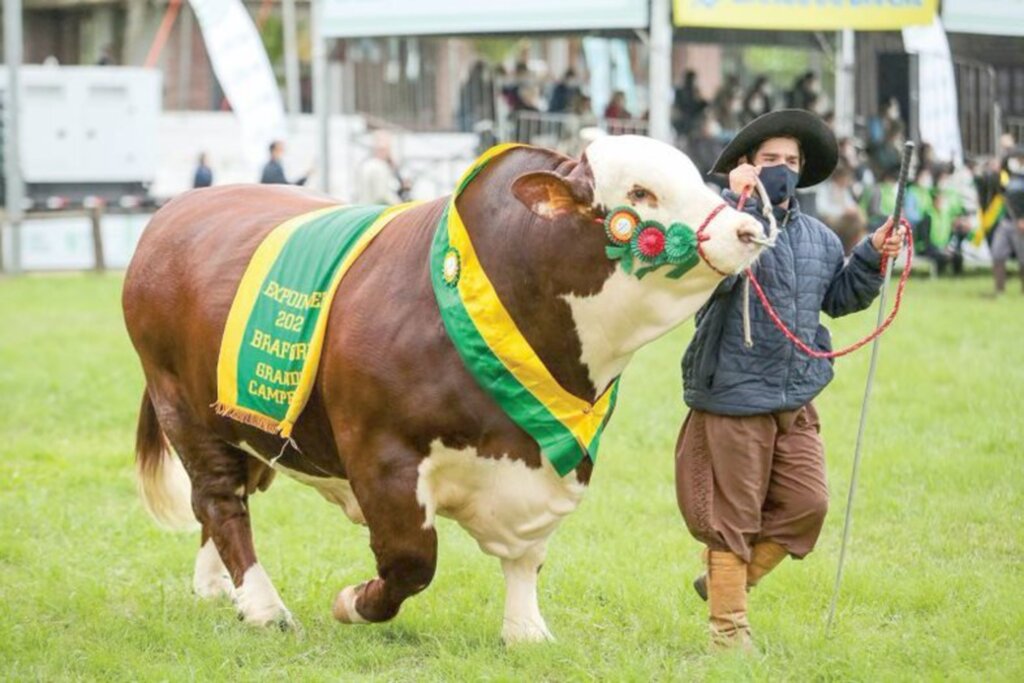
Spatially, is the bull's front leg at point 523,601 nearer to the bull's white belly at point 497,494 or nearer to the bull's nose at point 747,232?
the bull's white belly at point 497,494

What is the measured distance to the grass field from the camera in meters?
5.26

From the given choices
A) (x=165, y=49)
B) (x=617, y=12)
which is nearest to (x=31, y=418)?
(x=617, y=12)

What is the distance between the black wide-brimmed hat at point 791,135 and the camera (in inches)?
210

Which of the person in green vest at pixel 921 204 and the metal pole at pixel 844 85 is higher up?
the metal pole at pixel 844 85

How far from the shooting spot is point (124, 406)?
10.9 m

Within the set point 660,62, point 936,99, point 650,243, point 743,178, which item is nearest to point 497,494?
point 650,243

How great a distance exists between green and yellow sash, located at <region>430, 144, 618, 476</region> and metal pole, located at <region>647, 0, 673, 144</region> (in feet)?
40.4

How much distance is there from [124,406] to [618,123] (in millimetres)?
11669

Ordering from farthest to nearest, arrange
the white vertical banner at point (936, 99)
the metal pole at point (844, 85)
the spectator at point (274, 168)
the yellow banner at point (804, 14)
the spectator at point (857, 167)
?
the metal pole at point (844, 85), the spectator at point (857, 167), the spectator at point (274, 168), the white vertical banner at point (936, 99), the yellow banner at point (804, 14)

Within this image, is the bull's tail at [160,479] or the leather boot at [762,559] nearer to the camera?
the leather boot at [762,559]

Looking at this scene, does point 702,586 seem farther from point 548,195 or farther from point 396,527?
point 548,195

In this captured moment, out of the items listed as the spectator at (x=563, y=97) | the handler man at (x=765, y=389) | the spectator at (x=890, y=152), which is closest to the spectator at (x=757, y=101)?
the spectator at (x=890, y=152)

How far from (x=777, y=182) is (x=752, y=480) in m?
0.95

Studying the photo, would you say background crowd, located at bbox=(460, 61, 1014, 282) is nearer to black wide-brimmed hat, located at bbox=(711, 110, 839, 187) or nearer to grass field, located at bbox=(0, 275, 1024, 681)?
grass field, located at bbox=(0, 275, 1024, 681)
